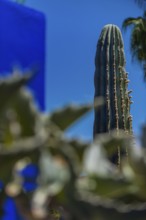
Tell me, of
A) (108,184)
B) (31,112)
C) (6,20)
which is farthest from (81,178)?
(6,20)

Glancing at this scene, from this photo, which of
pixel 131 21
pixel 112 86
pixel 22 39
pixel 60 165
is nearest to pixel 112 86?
pixel 112 86

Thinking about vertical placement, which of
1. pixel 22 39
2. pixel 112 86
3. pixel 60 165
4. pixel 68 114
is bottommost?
pixel 60 165

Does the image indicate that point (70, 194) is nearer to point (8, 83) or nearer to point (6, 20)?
point (8, 83)

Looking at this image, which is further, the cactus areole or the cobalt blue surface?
the cactus areole

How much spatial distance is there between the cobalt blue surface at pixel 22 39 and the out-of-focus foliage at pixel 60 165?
3786mm

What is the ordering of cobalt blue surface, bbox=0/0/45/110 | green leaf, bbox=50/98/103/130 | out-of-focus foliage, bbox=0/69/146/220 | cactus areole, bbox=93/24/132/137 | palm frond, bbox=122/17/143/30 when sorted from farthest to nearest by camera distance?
palm frond, bbox=122/17/143/30 < cactus areole, bbox=93/24/132/137 < cobalt blue surface, bbox=0/0/45/110 < green leaf, bbox=50/98/103/130 < out-of-focus foliage, bbox=0/69/146/220

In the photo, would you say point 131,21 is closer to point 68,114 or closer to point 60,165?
point 68,114

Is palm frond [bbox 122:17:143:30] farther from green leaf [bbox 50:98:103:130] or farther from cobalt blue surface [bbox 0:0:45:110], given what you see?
green leaf [bbox 50:98:103:130]

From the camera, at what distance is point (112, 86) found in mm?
10875

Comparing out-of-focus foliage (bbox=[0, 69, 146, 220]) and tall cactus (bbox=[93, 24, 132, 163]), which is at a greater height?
tall cactus (bbox=[93, 24, 132, 163])

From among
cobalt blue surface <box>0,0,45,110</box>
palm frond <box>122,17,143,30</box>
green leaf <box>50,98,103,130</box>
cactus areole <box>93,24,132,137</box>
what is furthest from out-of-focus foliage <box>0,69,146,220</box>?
palm frond <box>122,17,143,30</box>

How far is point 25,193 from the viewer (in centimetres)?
121

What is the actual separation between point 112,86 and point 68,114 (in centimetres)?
972

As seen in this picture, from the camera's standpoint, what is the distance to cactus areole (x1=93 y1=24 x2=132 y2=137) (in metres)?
10.7
